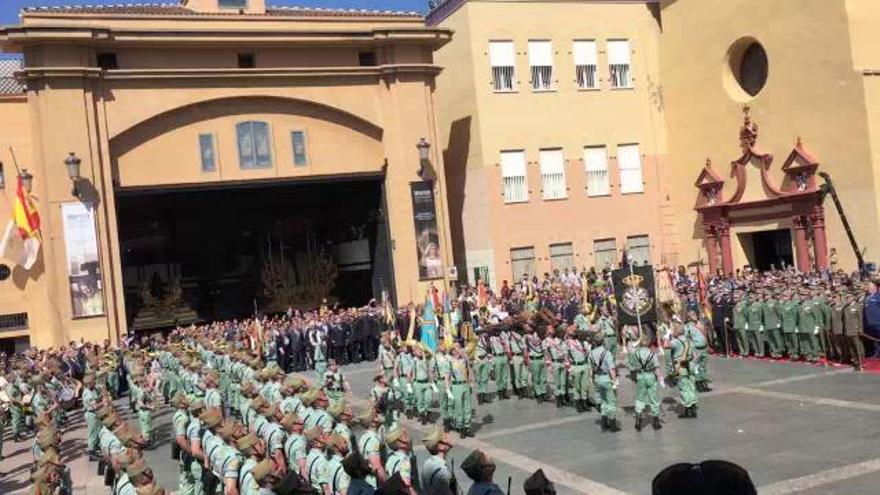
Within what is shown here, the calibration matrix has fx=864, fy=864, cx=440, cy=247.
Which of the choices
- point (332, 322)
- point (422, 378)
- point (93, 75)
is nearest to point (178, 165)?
point (93, 75)

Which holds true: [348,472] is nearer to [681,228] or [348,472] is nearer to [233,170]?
[233,170]

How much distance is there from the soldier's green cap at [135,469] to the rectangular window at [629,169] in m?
29.9

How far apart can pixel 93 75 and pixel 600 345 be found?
20.4m

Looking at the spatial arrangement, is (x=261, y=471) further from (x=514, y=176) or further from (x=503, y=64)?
(x=503, y=64)

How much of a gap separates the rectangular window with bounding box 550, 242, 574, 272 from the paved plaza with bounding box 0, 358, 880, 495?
15.0 meters

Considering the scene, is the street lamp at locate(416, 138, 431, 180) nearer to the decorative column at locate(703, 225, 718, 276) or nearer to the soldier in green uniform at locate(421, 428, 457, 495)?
the decorative column at locate(703, 225, 718, 276)

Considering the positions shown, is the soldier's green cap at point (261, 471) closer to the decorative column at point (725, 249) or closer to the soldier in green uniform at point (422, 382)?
the soldier in green uniform at point (422, 382)

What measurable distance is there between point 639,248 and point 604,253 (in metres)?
1.66

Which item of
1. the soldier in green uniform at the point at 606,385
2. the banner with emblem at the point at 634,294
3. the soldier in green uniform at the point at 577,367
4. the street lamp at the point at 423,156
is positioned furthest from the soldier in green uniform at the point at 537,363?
the street lamp at the point at 423,156

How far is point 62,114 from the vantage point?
27.9 metres

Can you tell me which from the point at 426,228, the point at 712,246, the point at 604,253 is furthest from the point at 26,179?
the point at 712,246

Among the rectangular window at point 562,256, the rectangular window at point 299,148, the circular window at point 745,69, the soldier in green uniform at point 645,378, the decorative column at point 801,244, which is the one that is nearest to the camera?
the soldier in green uniform at point 645,378

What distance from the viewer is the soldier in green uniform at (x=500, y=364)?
19.8 metres

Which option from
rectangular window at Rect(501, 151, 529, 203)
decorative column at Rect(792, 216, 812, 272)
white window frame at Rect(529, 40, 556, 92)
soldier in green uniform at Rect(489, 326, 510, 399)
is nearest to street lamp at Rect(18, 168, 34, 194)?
rectangular window at Rect(501, 151, 529, 203)
